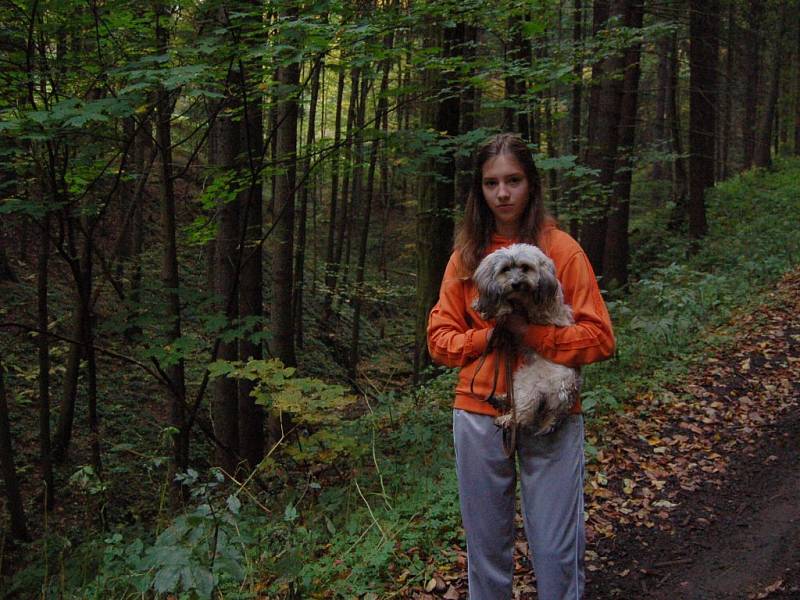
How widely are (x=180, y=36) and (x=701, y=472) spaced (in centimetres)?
589

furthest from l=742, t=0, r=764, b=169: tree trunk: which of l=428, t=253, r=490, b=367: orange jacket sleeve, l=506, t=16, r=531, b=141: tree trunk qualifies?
l=428, t=253, r=490, b=367: orange jacket sleeve

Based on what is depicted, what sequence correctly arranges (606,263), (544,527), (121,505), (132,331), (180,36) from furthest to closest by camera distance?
1. (606,263)
2. (121,505)
3. (132,331)
4. (180,36)
5. (544,527)

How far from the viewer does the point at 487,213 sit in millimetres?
2922

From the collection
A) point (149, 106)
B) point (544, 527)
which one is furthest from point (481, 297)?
point (149, 106)

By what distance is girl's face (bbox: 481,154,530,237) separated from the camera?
9.07ft

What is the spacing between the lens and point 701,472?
5762mm

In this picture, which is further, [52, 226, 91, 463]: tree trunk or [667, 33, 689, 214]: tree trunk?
[667, 33, 689, 214]: tree trunk

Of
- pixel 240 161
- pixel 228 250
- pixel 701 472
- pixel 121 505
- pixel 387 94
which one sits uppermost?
pixel 387 94

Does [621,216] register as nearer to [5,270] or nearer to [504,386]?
[504,386]

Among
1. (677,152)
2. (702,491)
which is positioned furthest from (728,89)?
(702,491)

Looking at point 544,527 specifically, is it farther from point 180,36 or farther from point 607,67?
point 607,67

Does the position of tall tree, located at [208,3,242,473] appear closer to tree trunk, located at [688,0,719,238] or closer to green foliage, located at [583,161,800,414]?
green foliage, located at [583,161,800,414]

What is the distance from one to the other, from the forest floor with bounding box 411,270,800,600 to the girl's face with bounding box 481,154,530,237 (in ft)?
8.36

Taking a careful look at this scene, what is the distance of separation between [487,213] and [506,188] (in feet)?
0.62
